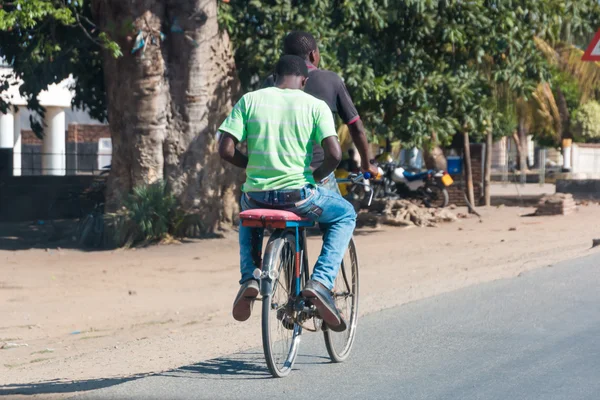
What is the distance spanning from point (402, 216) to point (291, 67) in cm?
1190

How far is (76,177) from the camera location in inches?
882

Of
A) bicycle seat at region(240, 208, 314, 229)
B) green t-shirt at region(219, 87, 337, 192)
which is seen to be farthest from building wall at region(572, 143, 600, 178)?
bicycle seat at region(240, 208, 314, 229)

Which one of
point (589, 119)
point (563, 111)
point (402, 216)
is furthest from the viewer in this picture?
point (589, 119)

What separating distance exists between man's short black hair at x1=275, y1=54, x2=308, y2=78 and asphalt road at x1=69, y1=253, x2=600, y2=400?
1.79m

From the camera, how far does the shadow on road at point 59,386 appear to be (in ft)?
17.9

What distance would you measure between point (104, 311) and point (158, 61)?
18.9 ft

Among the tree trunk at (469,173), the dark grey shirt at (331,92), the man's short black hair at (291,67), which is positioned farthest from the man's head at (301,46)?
the tree trunk at (469,173)

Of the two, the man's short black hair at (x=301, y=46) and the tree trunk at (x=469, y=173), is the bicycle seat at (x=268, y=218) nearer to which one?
the man's short black hair at (x=301, y=46)

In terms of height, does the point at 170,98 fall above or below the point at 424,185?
above

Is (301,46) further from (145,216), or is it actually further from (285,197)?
(145,216)

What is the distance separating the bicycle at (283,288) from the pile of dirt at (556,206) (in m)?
12.8

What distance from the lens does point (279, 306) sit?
5.43m

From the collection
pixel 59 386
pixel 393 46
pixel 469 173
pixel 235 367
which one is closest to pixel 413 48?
pixel 393 46

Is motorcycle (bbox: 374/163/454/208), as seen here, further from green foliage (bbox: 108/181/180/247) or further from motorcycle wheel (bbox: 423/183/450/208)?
green foliage (bbox: 108/181/180/247)
